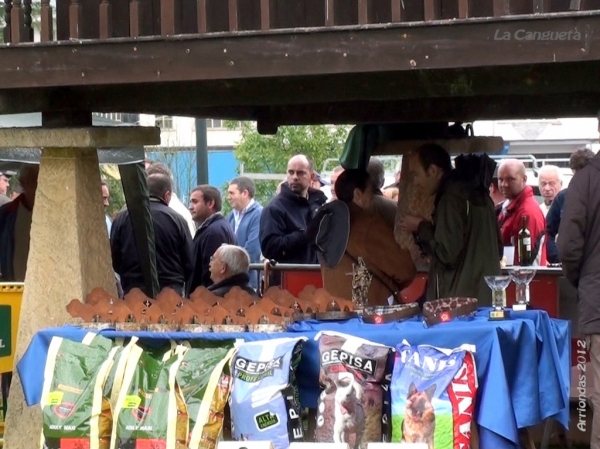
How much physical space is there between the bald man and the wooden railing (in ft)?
10.8

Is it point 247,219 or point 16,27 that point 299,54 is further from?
point 247,219

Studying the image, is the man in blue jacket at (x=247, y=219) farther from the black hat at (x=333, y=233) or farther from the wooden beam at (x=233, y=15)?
the wooden beam at (x=233, y=15)

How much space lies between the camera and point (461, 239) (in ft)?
21.5

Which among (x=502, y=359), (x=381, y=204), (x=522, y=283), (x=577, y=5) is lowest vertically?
(x=502, y=359)

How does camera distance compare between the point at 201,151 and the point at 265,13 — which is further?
the point at 201,151

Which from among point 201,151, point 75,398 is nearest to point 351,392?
point 75,398

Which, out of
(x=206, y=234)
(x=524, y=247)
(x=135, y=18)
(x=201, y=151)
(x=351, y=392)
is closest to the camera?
(x=351, y=392)

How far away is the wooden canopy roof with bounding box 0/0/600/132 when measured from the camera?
5320 millimetres

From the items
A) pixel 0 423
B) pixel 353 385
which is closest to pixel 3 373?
pixel 0 423

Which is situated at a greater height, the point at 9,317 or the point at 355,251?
the point at 355,251

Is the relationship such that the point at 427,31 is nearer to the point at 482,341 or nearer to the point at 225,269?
the point at 482,341

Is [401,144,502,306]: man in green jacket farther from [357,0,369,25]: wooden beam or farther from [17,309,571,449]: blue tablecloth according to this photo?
[357,0,369,25]: wooden beam

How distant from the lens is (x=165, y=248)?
877 cm

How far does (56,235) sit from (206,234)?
263 cm
